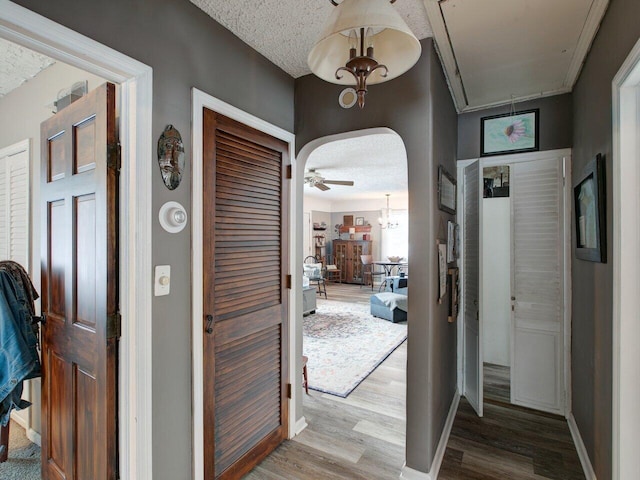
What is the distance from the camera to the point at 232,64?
1824mm

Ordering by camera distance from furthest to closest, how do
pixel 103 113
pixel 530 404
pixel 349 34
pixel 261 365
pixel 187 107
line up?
pixel 530 404 → pixel 261 365 → pixel 187 107 → pixel 103 113 → pixel 349 34

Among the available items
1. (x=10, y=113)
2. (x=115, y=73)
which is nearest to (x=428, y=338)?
(x=115, y=73)

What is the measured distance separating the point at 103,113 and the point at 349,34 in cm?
108

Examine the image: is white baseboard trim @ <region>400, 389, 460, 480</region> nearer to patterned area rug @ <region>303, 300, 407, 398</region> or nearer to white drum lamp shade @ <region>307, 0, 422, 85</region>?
patterned area rug @ <region>303, 300, 407, 398</region>

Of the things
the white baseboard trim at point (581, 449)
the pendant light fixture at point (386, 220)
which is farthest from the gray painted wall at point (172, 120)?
the pendant light fixture at point (386, 220)

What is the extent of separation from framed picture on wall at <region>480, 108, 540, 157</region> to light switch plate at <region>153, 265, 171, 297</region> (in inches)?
108

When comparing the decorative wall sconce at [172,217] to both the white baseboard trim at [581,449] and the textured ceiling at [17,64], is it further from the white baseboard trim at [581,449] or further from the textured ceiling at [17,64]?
the white baseboard trim at [581,449]

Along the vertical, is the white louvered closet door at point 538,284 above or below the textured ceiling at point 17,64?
below

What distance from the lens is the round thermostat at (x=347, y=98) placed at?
7.04ft

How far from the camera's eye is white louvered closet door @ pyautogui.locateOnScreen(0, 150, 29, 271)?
231cm

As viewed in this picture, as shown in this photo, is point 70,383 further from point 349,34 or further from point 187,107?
point 349,34

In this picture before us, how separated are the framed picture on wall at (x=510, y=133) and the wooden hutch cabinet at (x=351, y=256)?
7307mm

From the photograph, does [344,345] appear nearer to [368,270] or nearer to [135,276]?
[135,276]

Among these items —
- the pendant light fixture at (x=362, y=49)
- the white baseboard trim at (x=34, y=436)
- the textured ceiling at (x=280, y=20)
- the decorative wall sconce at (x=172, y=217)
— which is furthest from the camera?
the white baseboard trim at (x=34, y=436)
